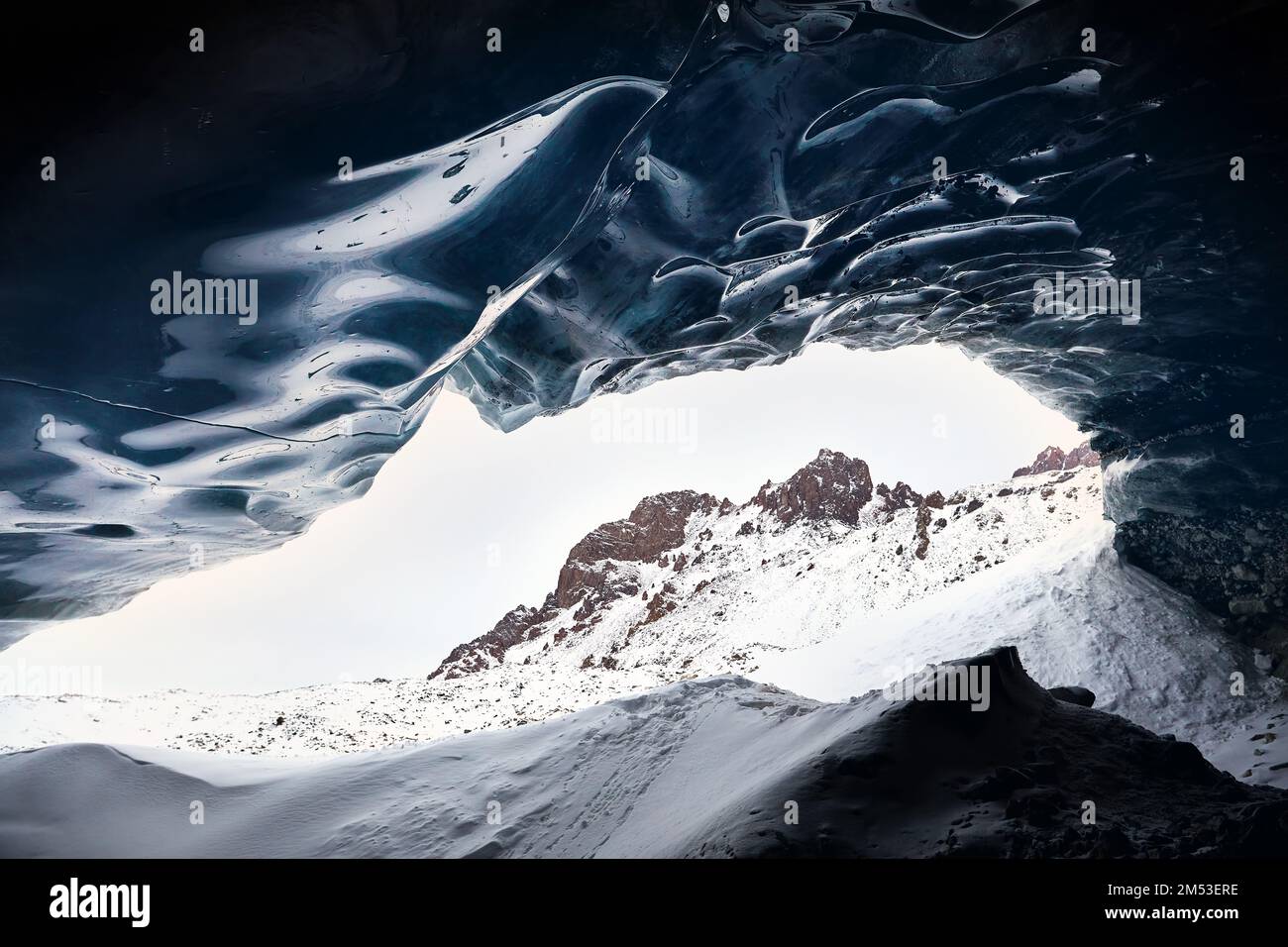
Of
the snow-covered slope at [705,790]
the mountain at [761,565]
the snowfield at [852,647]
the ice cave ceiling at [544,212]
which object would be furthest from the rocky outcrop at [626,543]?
the ice cave ceiling at [544,212]

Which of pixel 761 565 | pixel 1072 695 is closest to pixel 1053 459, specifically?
pixel 761 565

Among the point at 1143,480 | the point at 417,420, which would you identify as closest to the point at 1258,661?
Result: the point at 1143,480

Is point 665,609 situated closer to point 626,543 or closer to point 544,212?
point 626,543

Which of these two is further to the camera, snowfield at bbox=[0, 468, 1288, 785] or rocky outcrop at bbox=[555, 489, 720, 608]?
rocky outcrop at bbox=[555, 489, 720, 608]

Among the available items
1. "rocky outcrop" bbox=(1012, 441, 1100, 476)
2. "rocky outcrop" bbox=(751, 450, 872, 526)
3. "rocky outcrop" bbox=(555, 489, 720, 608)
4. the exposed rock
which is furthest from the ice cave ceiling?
"rocky outcrop" bbox=(1012, 441, 1100, 476)

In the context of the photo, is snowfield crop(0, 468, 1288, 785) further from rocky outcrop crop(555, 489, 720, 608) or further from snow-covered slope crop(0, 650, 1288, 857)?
rocky outcrop crop(555, 489, 720, 608)

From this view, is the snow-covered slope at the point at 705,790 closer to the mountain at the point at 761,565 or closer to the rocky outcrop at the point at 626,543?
the mountain at the point at 761,565
